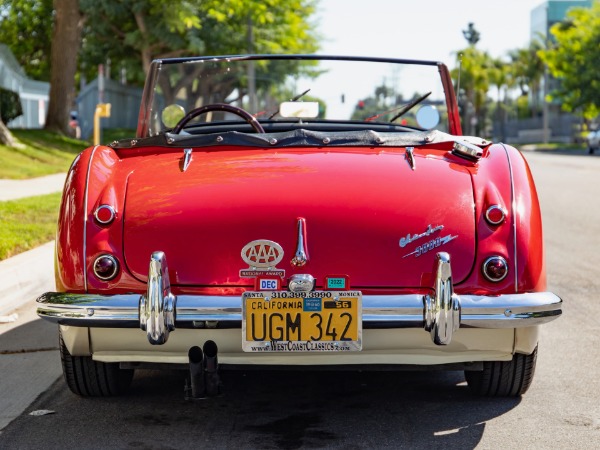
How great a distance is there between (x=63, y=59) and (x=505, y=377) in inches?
1043

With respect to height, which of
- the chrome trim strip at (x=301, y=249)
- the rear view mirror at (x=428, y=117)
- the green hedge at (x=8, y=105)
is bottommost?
the chrome trim strip at (x=301, y=249)

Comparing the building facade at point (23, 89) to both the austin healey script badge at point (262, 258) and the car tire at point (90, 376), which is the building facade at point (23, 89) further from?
the austin healey script badge at point (262, 258)

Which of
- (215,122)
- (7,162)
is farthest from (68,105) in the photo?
(215,122)

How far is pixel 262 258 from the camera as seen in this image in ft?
13.7

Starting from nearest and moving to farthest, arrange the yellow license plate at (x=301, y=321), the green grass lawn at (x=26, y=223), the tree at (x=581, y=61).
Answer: the yellow license plate at (x=301, y=321) < the green grass lawn at (x=26, y=223) < the tree at (x=581, y=61)

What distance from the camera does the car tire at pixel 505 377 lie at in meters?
4.56

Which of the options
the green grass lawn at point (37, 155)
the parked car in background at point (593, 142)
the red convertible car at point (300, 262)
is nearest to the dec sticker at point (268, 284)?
the red convertible car at point (300, 262)

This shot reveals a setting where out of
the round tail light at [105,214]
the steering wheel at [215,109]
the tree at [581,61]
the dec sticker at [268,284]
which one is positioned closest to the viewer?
the dec sticker at [268,284]

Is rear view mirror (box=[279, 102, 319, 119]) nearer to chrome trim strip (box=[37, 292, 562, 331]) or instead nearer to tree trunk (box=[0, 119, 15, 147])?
chrome trim strip (box=[37, 292, 562, 331])

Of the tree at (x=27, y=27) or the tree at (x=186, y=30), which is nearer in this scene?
the tree at (x=186, y=30)

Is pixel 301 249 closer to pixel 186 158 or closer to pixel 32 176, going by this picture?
pixel 186 158

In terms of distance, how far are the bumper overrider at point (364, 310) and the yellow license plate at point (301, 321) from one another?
5 centimetres

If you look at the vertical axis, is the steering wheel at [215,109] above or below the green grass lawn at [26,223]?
above

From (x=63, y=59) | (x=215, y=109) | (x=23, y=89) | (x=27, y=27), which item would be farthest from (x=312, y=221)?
(x=23, y=89)
